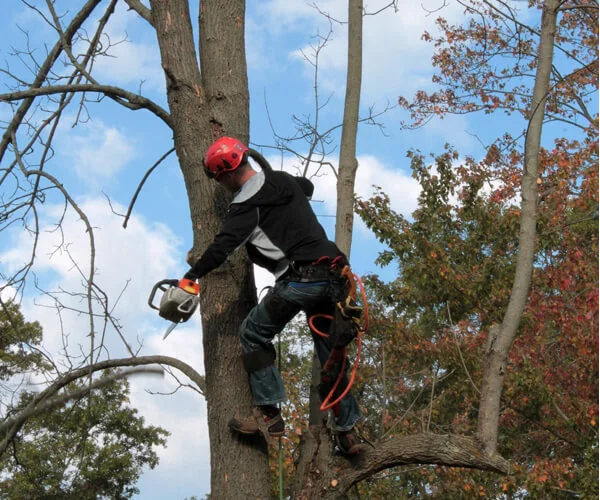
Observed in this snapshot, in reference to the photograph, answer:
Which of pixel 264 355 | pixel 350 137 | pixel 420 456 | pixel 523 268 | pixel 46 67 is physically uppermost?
pixel 46 67

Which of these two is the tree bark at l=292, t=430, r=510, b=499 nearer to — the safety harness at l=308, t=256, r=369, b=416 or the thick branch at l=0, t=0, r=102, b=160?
the safety harness at l=308, t=256, r=369, b=416

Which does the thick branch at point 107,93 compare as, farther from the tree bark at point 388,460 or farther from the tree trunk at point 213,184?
the tree bark at point 388,460

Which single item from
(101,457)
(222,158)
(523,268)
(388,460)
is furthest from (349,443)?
(101,457)

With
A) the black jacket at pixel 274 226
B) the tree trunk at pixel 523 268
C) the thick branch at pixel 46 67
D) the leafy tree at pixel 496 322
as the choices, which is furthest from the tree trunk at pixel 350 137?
the leafy tree at pixel 496 322

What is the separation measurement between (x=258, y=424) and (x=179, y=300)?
757 millimetres

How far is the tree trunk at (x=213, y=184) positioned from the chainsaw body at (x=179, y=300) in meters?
0.20

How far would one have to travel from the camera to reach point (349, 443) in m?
3.97

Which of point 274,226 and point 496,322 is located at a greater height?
point 496,322

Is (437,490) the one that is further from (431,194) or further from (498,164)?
(498,164)

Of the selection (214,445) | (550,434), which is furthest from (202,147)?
(550,434)

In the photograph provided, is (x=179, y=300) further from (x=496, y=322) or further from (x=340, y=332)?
(x=496, y=322)

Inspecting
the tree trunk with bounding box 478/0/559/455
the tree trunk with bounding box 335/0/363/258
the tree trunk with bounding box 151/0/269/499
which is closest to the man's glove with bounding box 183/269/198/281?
the tree trunk with bounding box 151/0/269/499

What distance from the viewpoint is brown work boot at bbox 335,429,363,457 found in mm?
3957

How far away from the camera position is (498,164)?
14953 millimetres
